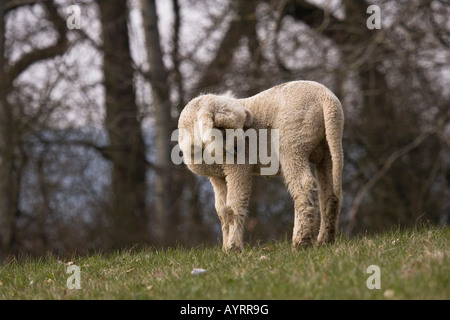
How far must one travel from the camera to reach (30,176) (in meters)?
14.4

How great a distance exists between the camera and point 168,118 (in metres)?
14.1

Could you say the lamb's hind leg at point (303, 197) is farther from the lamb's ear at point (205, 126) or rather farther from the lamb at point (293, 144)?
the lamb's ear at point (205, 126)

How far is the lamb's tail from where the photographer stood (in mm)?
5879

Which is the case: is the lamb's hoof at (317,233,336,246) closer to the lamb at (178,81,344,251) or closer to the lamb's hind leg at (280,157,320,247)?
the lamb at (178,81,344,251)

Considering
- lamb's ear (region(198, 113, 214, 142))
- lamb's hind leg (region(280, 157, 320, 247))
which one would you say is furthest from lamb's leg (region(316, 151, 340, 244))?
lamb's ear (region(198, 113, 214, 142))

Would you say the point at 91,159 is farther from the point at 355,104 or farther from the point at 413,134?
the point at 413,134

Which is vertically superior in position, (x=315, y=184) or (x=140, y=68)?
(x=140, y=68)

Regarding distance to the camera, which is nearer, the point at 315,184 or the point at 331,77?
the point at 315,184

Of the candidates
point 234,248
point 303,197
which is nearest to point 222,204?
point 234,248

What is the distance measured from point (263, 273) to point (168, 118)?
9.13m

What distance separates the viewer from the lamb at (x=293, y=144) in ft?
19.7

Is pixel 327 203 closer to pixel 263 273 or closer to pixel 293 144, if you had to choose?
pixel 293 144
